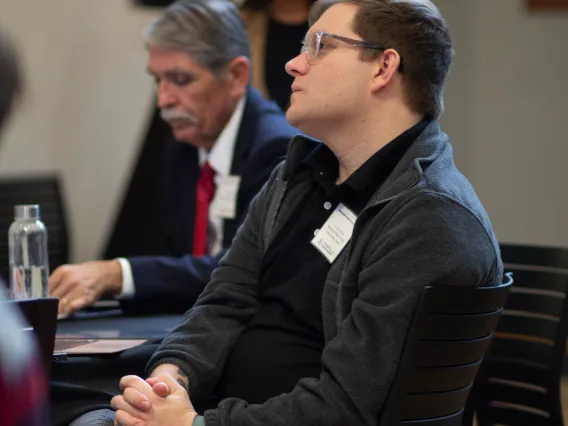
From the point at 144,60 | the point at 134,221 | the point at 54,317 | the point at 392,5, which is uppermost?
the point at 392,5

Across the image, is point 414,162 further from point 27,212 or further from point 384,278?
point 27,212

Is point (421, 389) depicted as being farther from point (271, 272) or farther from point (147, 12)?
point (147, 12)

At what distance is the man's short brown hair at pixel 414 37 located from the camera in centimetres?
186

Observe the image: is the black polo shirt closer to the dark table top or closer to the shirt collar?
the dark table top

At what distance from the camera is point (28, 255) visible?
7.80 feet

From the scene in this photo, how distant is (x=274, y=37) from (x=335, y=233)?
88.7 inches

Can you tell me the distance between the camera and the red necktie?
111 inches

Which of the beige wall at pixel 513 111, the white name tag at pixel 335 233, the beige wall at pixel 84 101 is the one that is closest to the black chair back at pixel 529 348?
the white name tag at pixel 335 233

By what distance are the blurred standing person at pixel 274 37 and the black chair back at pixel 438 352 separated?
2.40 metres

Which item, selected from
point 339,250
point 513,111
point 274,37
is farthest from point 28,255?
point 513,111

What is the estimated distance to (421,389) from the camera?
1597 millimetres

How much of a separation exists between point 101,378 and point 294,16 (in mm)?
2412

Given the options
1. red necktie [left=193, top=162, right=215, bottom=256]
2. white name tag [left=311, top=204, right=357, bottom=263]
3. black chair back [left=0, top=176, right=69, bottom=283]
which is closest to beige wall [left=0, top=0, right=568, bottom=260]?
black chair back [left=0, top=176, right=69, bottom=283]

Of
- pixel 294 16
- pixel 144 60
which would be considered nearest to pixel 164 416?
pixel 294 16
